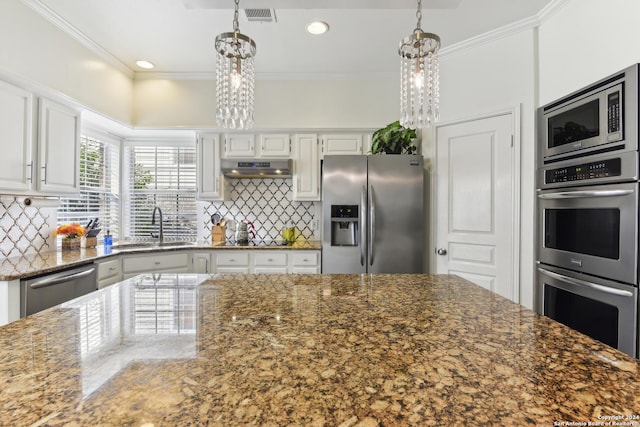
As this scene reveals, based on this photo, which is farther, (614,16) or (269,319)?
(614,16)

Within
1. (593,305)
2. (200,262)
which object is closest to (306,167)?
(200,262)

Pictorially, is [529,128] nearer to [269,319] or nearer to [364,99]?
[364,99]

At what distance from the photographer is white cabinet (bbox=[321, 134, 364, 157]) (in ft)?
11.3

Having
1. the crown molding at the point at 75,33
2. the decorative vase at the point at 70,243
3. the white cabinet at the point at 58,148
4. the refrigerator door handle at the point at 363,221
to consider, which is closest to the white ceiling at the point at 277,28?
the crown molding at the point at 75,33

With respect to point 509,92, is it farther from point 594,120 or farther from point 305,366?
point 305,366

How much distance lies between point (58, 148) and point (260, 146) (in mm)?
1714

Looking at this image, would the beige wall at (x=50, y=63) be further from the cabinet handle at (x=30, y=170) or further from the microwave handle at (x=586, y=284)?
the microwave handle at (x=586, y=284)

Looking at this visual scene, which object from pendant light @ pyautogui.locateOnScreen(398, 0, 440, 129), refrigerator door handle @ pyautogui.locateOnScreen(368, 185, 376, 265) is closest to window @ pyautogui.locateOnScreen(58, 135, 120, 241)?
refrigerator door handle @ pyautogui.locateOnScreen(368, 185, 376, 265)

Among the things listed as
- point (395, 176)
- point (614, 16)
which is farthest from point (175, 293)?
point (614, 16)

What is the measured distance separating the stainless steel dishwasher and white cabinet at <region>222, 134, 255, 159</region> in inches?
65.4

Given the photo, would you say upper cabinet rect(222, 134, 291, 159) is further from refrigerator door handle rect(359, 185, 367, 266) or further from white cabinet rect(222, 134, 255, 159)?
refrigerator door handle rect(359, 185, 367, 266)

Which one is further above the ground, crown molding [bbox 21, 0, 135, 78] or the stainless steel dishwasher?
crown molding [bbox 21, 0, 135, 78]

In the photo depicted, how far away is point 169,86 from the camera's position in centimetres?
344

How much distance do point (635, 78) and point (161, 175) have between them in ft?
13.5
